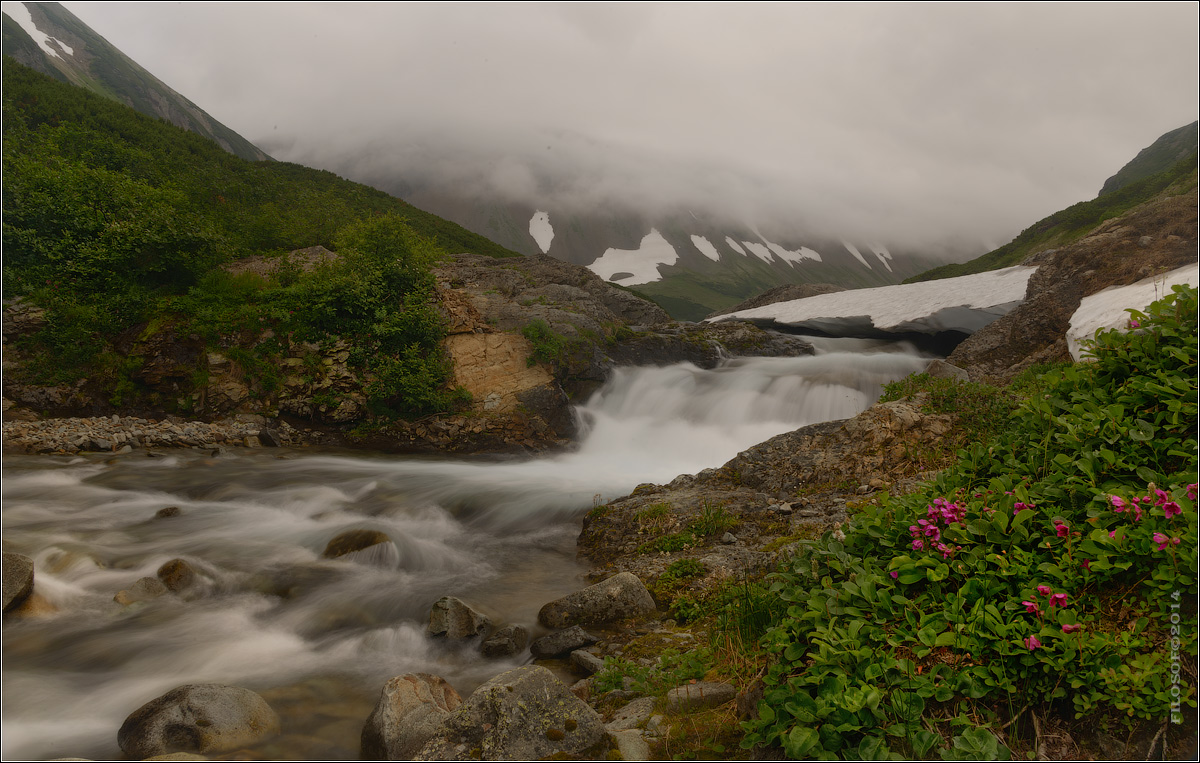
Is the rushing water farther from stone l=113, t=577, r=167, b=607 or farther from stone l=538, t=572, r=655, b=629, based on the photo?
stone l=538, t=572, r=655, b=629

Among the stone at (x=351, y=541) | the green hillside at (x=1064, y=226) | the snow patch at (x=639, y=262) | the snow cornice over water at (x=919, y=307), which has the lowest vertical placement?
the stone at (x=351, y=541)

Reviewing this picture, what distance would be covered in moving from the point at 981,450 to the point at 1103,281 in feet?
48.3

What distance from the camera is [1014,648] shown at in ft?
9.26

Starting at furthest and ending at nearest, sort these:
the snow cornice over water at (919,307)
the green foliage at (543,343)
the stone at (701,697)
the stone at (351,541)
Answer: the snow cornice over water at (919,307), the green foliage at (543,343), the stone at (351,541), the stone at (701,697)

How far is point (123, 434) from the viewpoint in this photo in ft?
Answer: 48.0

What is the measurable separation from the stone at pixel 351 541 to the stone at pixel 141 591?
2.19 metres

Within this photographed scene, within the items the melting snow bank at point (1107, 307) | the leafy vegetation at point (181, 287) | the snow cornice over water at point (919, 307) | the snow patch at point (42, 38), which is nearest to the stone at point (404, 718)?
the melting snow bank at point (1107, 307)

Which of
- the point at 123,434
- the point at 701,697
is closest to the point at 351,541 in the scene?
the point at 701,697

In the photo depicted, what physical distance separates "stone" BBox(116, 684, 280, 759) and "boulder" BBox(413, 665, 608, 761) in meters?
2.30

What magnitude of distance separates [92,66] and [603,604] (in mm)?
136082

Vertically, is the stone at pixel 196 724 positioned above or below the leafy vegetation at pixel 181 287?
below

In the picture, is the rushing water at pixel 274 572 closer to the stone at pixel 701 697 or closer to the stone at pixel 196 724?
the stone at pixel 196 724

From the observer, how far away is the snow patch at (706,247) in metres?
146

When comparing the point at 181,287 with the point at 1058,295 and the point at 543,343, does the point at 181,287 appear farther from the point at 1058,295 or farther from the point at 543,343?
the point at 1058,295
